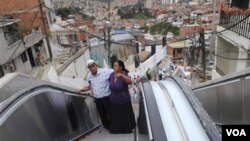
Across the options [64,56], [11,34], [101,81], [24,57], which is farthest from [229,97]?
[24,57]

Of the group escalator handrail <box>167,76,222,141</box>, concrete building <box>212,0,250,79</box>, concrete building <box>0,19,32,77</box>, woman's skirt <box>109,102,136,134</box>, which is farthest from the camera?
concrete building <box>0,19,32,77</box>

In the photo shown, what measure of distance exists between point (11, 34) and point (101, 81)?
18.4 m

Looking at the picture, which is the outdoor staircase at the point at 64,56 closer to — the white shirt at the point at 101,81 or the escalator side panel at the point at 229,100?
the escalator side panel at the point at 229,100

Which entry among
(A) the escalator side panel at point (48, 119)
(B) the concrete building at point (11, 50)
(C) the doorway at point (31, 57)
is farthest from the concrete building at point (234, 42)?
(C) the doorway at point (31, 57)

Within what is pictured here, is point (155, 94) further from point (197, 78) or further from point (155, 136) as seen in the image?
point (197, 78)

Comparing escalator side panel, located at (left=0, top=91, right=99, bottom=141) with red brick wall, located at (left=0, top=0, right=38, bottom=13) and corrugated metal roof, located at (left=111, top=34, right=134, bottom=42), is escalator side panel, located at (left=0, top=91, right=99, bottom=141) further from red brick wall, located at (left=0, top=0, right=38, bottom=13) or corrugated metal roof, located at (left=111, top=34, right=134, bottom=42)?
corrugated metal roof, located at (left=111, top=34, right=134, bottom=42)

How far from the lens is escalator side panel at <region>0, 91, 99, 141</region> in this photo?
10.4ft

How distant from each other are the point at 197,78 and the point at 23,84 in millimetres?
19350

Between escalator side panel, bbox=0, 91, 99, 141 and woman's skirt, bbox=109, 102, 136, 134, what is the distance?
78cm

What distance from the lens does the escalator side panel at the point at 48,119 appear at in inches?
125

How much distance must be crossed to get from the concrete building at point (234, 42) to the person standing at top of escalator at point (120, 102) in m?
7.27

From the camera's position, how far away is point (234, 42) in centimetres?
1248

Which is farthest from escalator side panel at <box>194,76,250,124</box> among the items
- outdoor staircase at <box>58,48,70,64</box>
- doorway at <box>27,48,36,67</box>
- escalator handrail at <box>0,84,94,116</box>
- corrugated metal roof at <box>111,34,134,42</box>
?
corrugated metal roof at <box>111,34,134,42</box>

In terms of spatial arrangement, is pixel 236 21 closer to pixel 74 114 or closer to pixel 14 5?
pixel 74 114
